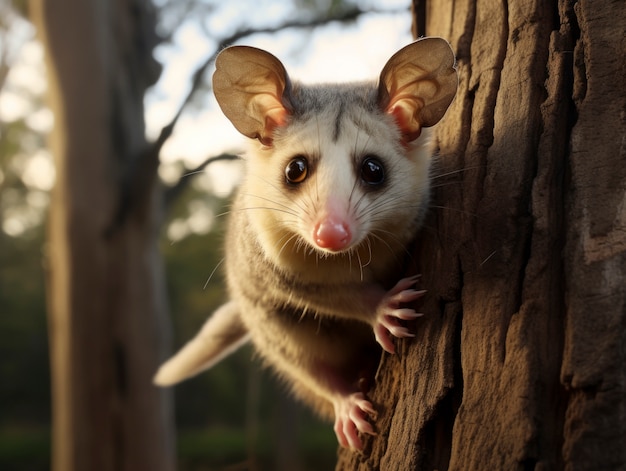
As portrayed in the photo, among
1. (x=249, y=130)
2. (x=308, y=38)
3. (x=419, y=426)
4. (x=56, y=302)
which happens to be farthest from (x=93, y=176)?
(x=419, y=426)

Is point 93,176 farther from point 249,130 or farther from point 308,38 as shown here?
point 249,130

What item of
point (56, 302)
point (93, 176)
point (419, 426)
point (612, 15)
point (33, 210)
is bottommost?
point (419, 426)

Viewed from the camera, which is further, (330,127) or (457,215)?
(330,127)

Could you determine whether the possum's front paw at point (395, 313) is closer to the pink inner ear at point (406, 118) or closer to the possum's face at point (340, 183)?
the possum's face at point (340, 183)

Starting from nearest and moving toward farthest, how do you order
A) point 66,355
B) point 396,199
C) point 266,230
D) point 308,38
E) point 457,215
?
1. point 457,215
2. point 396,199
3. point 266,230
4. point 308,38
5. point 66,355

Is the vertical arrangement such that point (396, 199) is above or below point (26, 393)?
above

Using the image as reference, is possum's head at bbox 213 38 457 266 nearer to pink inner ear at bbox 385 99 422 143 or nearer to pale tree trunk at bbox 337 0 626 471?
pink inner ear at bbox 385 99 422 143

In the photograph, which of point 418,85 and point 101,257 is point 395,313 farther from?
point 101,257
